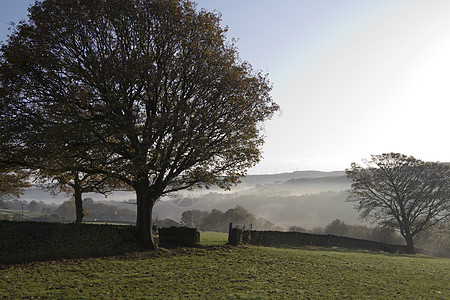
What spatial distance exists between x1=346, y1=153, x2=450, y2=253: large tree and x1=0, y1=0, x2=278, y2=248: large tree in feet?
116

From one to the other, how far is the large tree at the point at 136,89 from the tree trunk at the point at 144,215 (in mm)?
73

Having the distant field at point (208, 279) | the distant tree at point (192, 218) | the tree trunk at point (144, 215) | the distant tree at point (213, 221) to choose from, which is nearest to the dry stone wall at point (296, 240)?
the distant field at point (208, 279)

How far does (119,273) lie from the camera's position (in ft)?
46.7

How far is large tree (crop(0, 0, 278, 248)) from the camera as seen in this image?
1761 cm

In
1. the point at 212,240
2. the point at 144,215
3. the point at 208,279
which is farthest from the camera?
the point at 212,240

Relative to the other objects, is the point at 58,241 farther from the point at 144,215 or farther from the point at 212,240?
the point at 212,240

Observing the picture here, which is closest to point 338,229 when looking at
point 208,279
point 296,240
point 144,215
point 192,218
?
point 192,218

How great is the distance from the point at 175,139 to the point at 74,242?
29.8ft

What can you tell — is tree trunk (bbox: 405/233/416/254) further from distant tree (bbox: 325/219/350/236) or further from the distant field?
distant tree (bbox: 325/219/350/236)

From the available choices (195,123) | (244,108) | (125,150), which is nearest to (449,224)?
(244,108)

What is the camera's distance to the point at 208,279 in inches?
546

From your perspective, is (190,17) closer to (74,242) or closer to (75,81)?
(75,81)

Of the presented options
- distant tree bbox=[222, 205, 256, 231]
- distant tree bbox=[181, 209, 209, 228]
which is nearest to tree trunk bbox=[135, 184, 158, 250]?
distant tree bbox=[222, 205, 256, 231]

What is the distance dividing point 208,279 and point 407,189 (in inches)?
1794
